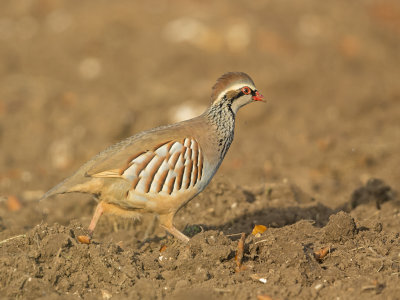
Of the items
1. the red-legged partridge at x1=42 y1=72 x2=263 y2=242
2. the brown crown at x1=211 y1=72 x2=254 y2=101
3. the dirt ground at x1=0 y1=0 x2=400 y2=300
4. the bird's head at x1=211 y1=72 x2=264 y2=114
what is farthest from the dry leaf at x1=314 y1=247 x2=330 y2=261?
the brown crown at x1=211 y1=72 x2=254 y2=101

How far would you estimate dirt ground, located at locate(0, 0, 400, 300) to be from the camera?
473 centimetres

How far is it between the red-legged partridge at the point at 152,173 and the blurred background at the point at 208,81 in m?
3.05

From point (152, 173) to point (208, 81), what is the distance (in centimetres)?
747

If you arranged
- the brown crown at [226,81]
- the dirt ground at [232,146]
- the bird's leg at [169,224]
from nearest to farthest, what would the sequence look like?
the dirt ground at [232,146] → the bird's leg at [169,224] → the brown crown at [226,81]

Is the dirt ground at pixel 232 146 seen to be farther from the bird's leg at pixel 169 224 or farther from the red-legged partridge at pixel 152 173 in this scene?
the red-legged partridge at pixel 152 173

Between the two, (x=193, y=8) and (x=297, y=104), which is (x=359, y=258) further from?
(x=193, y=8)

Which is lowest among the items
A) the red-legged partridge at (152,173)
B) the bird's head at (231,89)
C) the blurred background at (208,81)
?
the red-legged partridge at (152,173)

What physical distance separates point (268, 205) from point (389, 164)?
3.00m

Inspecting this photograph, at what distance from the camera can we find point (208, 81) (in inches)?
501

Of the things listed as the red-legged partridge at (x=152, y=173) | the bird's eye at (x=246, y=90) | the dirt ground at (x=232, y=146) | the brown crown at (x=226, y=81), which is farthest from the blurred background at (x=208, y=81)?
the red-legged partridge at (x=152, y=173)

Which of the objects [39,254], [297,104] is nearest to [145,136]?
[39,254]

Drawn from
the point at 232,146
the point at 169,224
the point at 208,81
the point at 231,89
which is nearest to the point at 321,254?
the point at 169,224

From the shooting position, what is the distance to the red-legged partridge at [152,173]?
5.41 meters

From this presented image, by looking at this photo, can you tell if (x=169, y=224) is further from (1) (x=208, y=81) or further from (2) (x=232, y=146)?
(1) (x=208, y=81)
